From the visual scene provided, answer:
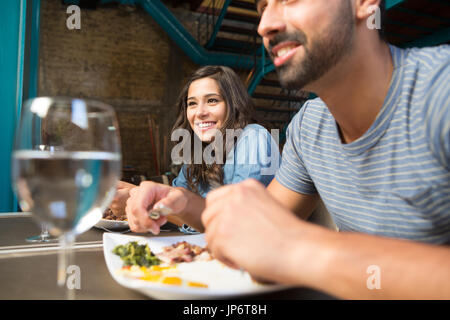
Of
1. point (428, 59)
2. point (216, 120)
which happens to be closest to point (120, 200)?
point (428, 59)

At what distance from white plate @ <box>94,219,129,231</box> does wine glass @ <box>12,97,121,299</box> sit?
2.24 feet

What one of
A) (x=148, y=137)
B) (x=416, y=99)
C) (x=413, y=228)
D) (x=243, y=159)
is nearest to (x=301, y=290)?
(x=413, y=228)

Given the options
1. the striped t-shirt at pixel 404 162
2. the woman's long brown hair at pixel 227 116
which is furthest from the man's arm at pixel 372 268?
the woman's long brown hair at pixel 227 116

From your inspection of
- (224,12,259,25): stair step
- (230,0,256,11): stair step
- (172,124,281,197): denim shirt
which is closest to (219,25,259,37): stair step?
(224,12,259,25): stair step

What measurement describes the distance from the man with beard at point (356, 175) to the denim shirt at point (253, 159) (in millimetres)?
738

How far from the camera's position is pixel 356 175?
2.32 feet

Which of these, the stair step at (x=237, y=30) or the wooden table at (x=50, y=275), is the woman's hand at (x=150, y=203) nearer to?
the wooden table at (x=50, y=275)

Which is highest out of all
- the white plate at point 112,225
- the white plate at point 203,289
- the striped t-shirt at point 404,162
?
the striped t-shirt at point 404,162

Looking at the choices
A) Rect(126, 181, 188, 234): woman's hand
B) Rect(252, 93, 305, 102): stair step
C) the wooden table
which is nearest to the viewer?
the wooden table

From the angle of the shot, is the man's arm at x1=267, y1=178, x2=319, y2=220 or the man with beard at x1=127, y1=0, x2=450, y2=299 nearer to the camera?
the man with beard at x1=127, y1=0, x2=450, y2=299

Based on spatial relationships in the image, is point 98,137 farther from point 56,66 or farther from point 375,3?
point 56,66

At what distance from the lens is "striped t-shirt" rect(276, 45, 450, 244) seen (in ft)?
1.88

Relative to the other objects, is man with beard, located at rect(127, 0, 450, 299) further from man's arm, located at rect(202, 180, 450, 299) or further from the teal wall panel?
the teal wall panel

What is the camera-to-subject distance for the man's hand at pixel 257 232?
43cm
